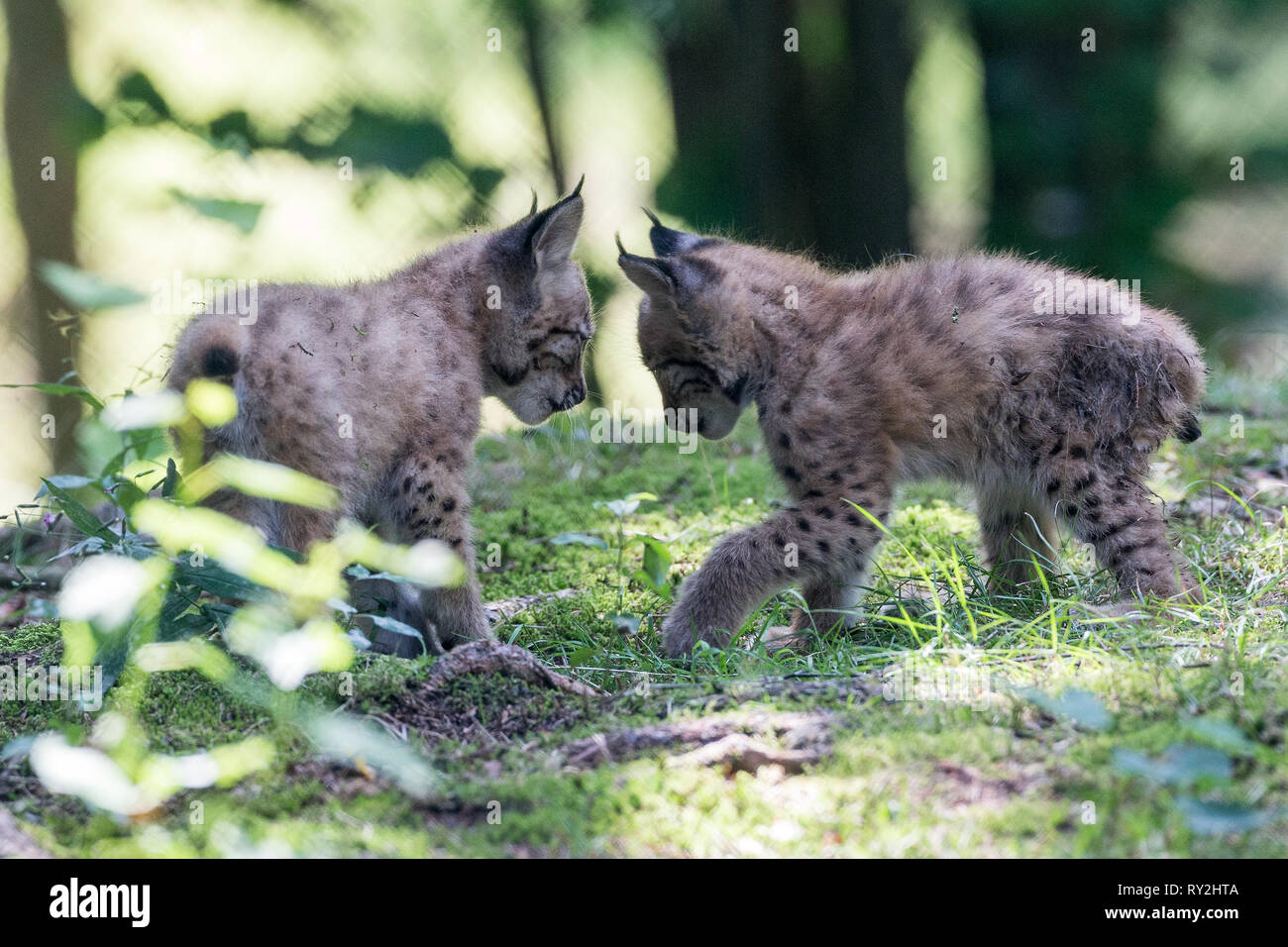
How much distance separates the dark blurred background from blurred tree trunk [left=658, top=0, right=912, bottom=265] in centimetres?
2

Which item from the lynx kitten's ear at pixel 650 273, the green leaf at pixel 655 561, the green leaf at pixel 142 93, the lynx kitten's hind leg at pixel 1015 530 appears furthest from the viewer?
the green leaf at pixel 142 93

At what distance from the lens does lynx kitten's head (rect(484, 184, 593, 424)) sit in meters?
5.25

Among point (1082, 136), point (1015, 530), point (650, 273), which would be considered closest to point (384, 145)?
point (650, 273)

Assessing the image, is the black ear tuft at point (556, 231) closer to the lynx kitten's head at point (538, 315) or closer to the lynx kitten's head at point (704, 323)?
the lynx kitten's head at point (538, 315)

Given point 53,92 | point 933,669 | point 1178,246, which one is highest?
point 53,92

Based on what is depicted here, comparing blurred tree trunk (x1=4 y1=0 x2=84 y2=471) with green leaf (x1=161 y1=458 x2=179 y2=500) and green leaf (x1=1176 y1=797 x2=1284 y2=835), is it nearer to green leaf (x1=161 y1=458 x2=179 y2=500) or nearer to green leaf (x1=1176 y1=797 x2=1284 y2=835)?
green leaf (x1=161 y1=458 x2=179 y2=500)

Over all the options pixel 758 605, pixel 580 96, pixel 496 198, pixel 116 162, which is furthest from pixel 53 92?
pixel 758 605

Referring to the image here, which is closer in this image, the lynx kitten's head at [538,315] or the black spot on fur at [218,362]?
the black spot on fur at [218,362]

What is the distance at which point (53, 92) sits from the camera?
372 inches

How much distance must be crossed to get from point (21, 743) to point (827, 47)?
25.3ft

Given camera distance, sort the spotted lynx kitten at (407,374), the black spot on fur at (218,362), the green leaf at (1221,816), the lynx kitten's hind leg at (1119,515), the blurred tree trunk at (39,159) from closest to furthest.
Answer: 1. the green leaf at (1221,816)
2. the black spot on fur at (218,362)
3. the spotted lynx kitten at (407,374)
4. the lynx kitten's hind leg at (1119,515)
5. the blurred tree trunk at (39,159)

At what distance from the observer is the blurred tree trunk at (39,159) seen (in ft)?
32.2

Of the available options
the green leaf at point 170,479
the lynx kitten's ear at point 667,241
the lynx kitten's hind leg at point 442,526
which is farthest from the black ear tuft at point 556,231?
the green leaf at point 170,479
